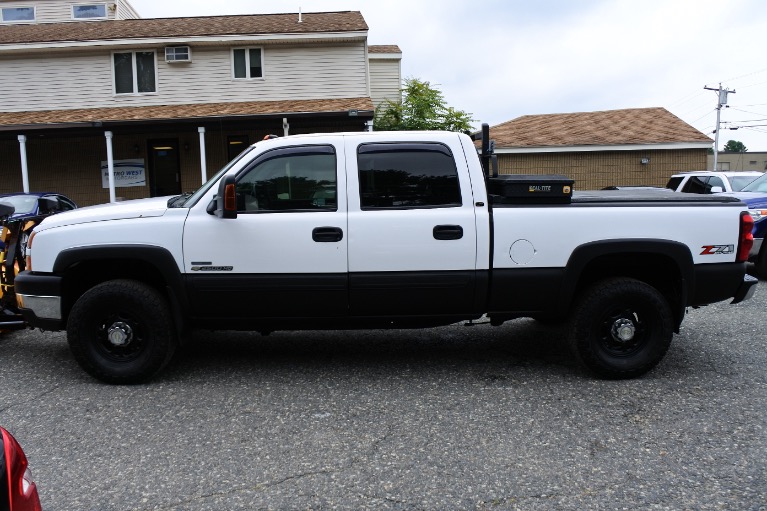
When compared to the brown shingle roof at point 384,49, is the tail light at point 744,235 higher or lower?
lower

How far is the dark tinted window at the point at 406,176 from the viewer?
479 centimetres

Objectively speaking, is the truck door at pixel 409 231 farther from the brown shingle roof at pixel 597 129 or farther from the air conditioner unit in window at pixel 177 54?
the brown shingle roof at pixel 597 129

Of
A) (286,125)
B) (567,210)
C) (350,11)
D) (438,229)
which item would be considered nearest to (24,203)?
(286,125)

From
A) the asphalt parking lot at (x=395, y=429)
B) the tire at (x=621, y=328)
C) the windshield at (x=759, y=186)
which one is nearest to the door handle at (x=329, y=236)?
the asphalt parking lot at (x=395, y=429)

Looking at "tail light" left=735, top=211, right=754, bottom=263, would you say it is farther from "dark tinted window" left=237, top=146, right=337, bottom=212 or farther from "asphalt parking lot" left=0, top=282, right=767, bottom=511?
"dark tinted window" left=237, top=146, right=337, bottom=212

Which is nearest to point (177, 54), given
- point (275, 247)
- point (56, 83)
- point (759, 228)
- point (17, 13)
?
point (56, 83)

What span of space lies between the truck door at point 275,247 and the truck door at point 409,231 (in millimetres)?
147

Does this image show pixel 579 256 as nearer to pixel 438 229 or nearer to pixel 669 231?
pixel 669 231

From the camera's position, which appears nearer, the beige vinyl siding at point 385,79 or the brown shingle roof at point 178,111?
the brown shingle roof at point 178,111

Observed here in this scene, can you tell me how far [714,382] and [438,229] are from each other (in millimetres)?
2483

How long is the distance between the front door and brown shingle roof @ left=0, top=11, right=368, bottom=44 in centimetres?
340

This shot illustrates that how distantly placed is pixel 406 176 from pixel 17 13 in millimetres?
28887

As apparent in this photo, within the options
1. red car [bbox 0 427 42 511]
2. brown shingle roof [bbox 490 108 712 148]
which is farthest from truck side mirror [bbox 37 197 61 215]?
brown shingle roof [bbox 490 108 712 148]

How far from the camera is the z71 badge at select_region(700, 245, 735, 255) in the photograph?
4.79 metres
